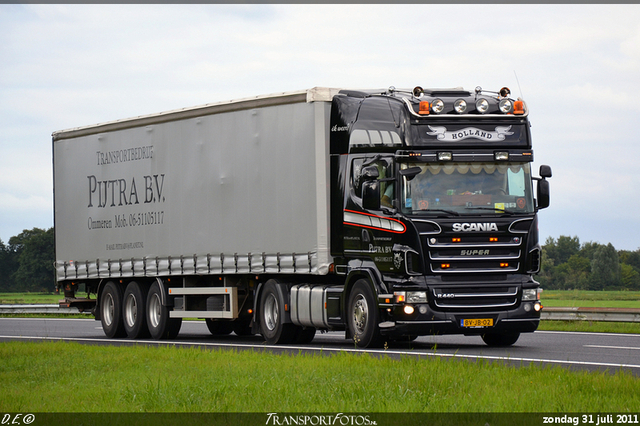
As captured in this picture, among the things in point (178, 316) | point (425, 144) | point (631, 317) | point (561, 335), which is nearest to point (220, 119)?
point (178, 316)

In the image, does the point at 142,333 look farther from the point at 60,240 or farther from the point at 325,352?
the point at 325,352

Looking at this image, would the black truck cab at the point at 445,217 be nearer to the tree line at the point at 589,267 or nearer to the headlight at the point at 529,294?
the headlight at the point at 529,294

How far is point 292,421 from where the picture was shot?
8.84 metres

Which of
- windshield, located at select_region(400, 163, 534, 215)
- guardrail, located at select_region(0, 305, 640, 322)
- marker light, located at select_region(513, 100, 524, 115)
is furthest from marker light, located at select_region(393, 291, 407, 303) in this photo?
guardrail, located at select_region(0, 305, 640, 322)

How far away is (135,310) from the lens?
75.5 ft

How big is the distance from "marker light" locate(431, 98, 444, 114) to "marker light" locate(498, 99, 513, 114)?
109 cm

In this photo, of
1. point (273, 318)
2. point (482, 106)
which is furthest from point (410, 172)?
point (273, 318)

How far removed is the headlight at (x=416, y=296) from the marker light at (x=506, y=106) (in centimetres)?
343

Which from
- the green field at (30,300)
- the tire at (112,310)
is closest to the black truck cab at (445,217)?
the tire at (112,310)

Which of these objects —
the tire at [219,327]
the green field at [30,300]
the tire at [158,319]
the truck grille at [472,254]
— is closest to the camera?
the truck grille at [472,254]

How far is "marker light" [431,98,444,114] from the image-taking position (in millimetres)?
16781

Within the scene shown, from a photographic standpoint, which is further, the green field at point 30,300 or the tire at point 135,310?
the green field at point 30,300

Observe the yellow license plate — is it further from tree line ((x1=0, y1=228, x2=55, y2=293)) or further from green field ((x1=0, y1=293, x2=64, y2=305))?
tree line ((x1=0, y1=228, x2=55, y2=293))

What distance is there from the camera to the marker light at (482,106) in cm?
1697
